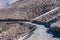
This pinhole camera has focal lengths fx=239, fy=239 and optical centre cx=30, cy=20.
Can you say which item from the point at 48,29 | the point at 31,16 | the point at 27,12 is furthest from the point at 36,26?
the point at 27,12

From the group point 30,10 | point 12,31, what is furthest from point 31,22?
point 30,10

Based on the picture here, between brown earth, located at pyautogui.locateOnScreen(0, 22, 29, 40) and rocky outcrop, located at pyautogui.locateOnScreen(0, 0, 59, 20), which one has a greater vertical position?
rocky outcrop, located at pyautogui.locateOnScreen(0, 0, 59, 20)

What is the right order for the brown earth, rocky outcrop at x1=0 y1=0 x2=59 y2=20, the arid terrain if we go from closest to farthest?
1. the arid terrain
2. the brown earth
3. rocky outcrop at x1=0 y1=0 x2=59 y2=20

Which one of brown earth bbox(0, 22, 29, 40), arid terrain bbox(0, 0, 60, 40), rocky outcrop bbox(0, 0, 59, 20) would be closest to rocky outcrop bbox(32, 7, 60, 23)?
arid terrain bbox(0, 0, 60, 40)

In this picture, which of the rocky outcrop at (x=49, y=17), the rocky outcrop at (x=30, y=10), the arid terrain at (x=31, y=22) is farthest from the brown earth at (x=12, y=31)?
the rocky outcrop at (x=30, y=10)

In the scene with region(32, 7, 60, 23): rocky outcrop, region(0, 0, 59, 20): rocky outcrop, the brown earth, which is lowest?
the brown earth

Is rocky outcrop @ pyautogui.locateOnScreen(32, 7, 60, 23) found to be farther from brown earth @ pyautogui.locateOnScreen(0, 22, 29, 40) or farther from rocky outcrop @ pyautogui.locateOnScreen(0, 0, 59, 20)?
rocky outcrop @ pyautogui.locateOnScreen(0, 0, 59, 20)

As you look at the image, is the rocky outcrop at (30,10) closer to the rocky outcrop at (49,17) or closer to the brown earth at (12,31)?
the brown earth at (12,31)

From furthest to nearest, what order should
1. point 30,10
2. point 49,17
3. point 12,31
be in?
point 30,10 < point 49,17 < point 12,31

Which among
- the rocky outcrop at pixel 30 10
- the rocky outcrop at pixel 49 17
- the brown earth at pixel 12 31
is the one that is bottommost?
the brown earth at pixel 12 31

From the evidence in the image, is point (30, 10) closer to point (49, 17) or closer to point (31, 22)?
point (31, 22)

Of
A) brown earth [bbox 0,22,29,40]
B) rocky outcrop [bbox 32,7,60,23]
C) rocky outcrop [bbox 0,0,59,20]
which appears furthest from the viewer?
rocky outcrop [bbox 0,0,59,20]
